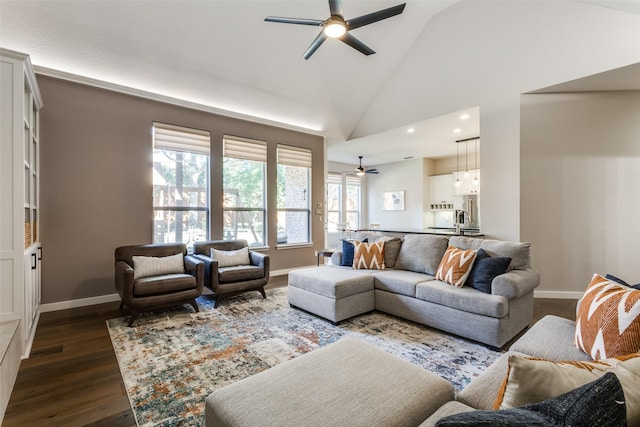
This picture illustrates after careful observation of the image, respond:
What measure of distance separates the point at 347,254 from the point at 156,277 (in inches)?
92.8

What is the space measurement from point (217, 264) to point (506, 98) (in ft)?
15.3

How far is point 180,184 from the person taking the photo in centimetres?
471

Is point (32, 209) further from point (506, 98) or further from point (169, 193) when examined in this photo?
point (506, 98)

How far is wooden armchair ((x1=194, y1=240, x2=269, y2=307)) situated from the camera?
12.6 feet

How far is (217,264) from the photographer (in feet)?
12.6

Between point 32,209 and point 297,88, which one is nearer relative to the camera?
point 32,209

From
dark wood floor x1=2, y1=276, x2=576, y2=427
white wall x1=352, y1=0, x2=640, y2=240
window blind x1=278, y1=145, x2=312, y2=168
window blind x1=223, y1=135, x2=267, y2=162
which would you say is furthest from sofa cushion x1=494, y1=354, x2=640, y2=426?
window blind x1=278, y1=145, x2=312, y2=168

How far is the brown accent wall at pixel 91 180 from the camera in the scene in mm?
3707

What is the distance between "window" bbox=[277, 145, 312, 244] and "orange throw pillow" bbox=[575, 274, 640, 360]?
15.9ft

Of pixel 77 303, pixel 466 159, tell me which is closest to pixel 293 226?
pixel 77 303

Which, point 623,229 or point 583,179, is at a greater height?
point 583,179

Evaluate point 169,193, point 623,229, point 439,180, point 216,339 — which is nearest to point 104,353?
point 216,339

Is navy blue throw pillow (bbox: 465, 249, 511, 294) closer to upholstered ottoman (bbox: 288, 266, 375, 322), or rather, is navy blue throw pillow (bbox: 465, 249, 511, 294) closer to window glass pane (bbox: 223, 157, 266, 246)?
upholstered ottoman (bbox: 288, 266, 375, 322)

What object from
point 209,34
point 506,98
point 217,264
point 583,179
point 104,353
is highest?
point 209,34
